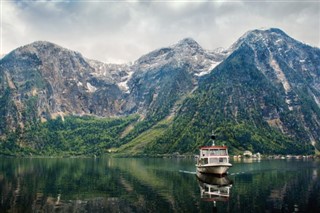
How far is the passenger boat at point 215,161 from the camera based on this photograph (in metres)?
134

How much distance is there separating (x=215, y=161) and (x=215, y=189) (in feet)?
131

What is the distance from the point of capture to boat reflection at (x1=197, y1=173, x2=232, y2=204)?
87.9m

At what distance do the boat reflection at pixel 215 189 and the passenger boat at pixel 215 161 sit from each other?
2333 millimetres

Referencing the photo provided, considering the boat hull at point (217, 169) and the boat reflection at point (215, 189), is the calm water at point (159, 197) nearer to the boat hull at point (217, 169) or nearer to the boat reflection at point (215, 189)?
the boat reflection at point (215, 189)

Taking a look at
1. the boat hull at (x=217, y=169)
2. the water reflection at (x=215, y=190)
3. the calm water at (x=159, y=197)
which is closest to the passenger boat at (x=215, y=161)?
the boat hull at (x=217, y=169)

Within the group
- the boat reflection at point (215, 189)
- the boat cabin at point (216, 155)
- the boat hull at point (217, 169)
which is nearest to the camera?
the boat reflection at point (215, 189)

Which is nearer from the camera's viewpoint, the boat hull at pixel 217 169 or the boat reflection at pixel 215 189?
the boat reflection at pixel 215 189

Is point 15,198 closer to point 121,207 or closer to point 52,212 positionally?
point 52,212

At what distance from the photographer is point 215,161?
14362 centimetres

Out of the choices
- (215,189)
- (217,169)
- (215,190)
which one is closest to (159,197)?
(215,190)

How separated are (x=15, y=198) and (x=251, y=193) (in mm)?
55660

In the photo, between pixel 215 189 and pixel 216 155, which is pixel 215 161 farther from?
pixel 215 189

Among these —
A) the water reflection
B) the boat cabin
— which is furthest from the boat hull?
the boat cabin

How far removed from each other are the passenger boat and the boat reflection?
7.65 ft
